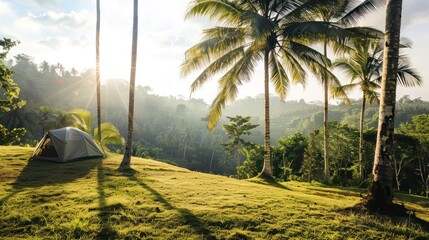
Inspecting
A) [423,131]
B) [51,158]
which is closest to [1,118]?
[51,158]

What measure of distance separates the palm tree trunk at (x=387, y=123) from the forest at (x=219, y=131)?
539cm

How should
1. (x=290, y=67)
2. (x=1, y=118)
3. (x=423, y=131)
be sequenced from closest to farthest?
(x=290, y=67) < (x=423, y=131) < (x=1, y=118)

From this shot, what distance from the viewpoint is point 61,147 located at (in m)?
13.5

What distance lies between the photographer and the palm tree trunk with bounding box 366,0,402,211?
577cm

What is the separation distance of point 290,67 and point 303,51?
9.12ft

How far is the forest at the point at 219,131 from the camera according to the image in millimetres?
24141

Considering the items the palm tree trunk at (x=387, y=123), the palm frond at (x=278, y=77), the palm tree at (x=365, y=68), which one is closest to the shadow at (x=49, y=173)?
the palm tree trunk at (x=387, y=123)

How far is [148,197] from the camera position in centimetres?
691

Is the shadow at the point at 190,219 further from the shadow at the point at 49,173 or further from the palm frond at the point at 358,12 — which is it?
the palm frond at the point at 358,12

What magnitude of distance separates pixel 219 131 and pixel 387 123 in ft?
357

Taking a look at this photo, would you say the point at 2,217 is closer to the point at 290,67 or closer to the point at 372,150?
the point at 290,67

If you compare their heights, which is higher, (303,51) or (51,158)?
(303,51)

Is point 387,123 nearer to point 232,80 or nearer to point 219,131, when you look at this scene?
point 232,80

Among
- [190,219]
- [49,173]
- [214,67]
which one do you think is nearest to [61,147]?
[49,173]
